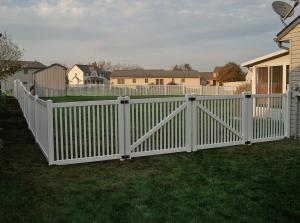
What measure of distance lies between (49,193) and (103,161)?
6.68 feet

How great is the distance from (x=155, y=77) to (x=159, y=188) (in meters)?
66.0

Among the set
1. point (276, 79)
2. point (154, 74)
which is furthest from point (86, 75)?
point (276, 79)

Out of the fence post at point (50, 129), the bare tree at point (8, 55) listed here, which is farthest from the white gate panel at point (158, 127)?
the bare tree at point (8, 55)

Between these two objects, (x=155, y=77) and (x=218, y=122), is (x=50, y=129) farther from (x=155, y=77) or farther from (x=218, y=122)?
(x=155, y=77)

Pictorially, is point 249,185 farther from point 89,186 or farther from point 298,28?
point 298,28

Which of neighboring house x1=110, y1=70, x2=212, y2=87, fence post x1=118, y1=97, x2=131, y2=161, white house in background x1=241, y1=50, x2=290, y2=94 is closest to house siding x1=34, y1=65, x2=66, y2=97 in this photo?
white house in background x1=241, y1=50, x2=290, y2=94

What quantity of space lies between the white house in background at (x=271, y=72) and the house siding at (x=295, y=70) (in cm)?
320

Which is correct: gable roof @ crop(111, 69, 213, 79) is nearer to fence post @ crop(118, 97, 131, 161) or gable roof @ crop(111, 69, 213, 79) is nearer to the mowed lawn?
the mowed lawn

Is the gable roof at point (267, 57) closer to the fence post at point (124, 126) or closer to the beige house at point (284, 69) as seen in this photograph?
the beige house at point (284, 69)

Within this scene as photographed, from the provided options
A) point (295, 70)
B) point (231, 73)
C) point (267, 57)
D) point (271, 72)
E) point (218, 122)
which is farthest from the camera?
point (231, 73)

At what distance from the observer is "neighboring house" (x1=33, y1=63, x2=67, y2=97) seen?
36.1m


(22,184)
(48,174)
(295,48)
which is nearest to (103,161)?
(48,174)

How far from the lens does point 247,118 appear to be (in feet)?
28.8

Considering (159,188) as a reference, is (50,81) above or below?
above
